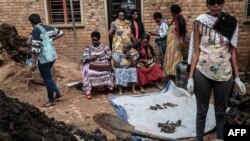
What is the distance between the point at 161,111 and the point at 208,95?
2157 mm

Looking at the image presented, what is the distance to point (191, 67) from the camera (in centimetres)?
459

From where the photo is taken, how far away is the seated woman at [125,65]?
799 cm

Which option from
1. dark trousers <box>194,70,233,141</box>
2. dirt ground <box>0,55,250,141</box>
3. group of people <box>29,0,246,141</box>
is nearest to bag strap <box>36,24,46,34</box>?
group of people <box>29,0,246,141</box>

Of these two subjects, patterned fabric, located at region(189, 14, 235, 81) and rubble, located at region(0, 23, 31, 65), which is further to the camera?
rubble, located at region(0, 23, 31, 65)

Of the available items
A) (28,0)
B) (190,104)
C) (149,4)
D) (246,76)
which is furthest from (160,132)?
(28,0)

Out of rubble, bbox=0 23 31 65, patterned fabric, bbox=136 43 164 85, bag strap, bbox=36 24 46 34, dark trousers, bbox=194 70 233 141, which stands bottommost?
patterned fabric, bbox=136 43 164 85

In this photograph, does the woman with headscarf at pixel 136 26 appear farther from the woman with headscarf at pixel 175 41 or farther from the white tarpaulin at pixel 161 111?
the white tarpaulin at pixel 161 111

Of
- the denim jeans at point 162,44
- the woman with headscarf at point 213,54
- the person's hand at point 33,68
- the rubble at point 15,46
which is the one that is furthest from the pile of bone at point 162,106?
the person's hand at point 33,68

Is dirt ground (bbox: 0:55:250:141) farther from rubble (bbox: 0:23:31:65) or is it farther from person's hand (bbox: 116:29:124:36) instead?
person's hand (bbox: 116:29:124:36)

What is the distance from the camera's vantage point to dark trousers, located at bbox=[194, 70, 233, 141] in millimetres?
4559

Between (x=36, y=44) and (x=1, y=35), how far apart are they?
937mm

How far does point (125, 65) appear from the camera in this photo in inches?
315

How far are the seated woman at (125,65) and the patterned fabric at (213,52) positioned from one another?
356 centimetres

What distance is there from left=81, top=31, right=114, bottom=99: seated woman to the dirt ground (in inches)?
10.7
